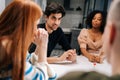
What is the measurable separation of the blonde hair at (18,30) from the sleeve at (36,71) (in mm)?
54

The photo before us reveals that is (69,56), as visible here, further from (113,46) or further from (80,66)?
(113,46)

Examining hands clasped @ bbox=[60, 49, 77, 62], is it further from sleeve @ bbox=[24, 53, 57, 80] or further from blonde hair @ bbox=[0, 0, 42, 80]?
blonde hair @ bbox=[0, 0, 42, 80]

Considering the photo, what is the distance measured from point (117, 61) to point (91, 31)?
2.10 metres

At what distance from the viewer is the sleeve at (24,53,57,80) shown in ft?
3.81

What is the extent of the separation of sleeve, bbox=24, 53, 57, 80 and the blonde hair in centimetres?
5

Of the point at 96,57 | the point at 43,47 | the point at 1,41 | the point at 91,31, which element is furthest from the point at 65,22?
the point at 1,41

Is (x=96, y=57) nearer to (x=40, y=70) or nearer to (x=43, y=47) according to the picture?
(x=43, y=47)

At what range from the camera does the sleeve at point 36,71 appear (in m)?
1.16

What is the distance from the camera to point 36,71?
3.92 feet

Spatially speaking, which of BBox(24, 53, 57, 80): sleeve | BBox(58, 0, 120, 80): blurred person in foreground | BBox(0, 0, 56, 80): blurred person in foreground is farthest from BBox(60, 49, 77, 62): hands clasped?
BBox(58, 0, 120, 80): blurred person in foreground

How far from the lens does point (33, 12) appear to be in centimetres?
113

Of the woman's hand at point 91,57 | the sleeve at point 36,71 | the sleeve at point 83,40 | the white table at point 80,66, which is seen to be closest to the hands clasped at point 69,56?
the white table at point 80,66

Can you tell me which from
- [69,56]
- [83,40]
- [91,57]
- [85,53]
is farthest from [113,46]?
[83,40]

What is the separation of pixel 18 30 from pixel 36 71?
9.7 inches
